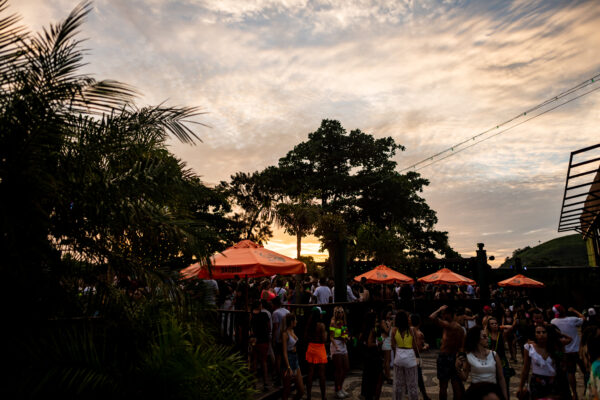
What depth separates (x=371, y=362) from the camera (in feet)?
27.0

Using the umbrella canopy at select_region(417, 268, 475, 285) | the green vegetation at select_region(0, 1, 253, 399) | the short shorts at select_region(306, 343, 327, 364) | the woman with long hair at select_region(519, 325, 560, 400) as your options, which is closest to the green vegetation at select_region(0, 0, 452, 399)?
the green vegetation at select_region(0, 1, 253, 399)

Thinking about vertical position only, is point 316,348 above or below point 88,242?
below

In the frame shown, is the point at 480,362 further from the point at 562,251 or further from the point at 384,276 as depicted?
the point at 562,251

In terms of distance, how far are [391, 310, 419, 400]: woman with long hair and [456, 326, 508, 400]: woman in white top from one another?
53.5 inches

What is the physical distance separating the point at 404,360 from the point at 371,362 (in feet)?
3.96

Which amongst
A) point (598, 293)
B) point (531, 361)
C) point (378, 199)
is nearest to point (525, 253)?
point (378, 199)

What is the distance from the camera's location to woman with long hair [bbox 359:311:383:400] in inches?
322

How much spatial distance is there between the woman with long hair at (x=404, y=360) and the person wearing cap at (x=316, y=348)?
1.47 meters

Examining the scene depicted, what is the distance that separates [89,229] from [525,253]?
14160cm

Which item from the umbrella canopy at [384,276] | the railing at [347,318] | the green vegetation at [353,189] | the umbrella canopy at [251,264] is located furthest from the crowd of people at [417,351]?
the green vegetation at [353,189]

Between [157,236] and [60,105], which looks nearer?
[60,105]

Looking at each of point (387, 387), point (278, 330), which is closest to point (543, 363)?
point (387, 387)

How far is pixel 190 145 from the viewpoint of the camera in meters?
6.09

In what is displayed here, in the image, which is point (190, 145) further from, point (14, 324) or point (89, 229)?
point (14, 324)
